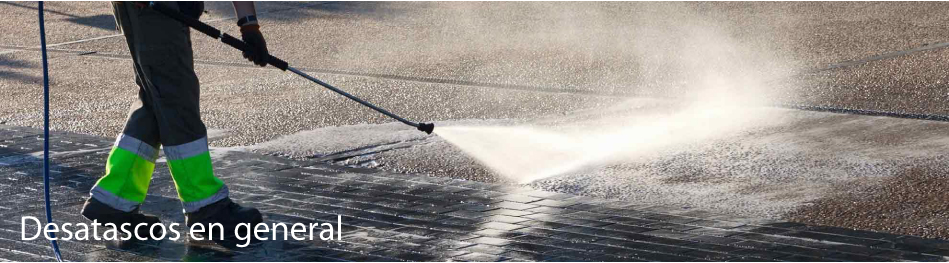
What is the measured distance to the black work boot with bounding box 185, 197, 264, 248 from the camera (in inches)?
202

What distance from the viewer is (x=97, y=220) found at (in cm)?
525

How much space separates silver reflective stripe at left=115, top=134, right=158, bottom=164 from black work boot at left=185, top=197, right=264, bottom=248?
0.27m

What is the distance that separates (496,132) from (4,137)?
2750mm

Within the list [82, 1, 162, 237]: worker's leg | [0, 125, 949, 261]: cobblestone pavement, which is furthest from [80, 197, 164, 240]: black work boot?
[0, 125, 949, 261]: cobblestone pavement

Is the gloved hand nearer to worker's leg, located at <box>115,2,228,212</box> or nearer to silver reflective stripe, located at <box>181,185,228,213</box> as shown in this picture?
worker's leg, located at <box>115,2,228,212</box>

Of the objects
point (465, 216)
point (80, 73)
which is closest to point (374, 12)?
point (80, 73)

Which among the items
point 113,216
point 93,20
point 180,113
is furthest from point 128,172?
point 93,20

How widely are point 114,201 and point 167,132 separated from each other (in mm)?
331

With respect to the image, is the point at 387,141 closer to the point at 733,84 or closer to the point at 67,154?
the point at 67,154

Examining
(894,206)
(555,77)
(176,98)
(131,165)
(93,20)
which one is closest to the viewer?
(176,98)

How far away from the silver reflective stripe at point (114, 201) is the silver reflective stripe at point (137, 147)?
176 millimetres

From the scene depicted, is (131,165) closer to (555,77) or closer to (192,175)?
(192,175)

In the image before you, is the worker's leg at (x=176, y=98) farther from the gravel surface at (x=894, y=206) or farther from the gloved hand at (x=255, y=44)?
the gravel surface at (x=894, y=206)

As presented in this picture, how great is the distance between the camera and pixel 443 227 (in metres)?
5.28
